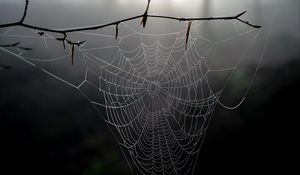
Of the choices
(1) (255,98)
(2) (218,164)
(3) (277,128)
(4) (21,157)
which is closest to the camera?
(2) (218,164)

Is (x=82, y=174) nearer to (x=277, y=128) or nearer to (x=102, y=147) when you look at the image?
(x=102, y=147)

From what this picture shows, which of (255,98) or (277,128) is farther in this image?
(255,98)

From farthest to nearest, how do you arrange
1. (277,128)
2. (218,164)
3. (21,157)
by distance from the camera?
(277,128) → (21,157) → (218,164)

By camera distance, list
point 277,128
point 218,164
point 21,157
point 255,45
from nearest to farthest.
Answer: point 218,164 → point 21,157 → point 277,128 → point 255,45

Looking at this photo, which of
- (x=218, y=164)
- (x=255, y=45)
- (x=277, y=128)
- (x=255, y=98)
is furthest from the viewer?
(x=255, y=45)

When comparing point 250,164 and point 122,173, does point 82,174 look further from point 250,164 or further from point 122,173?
point 250,164

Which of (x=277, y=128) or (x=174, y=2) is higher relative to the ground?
(x=174, y=2)

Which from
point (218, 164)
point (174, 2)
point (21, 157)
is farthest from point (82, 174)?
point (174, 2)

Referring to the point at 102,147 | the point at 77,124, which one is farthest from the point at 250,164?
the point at 77,124

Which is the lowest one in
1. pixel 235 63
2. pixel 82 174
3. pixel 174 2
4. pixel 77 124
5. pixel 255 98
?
pixel 82 174
